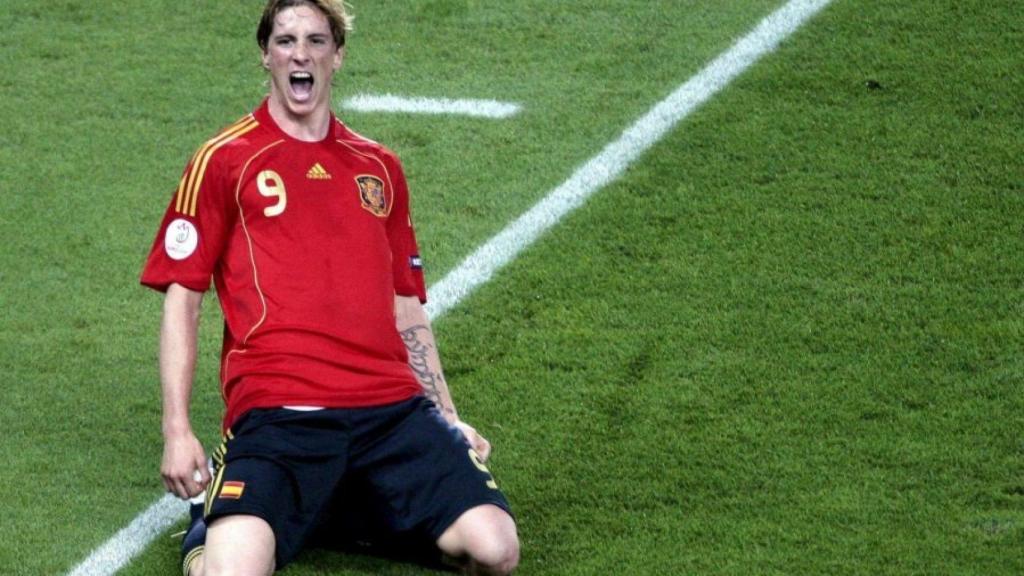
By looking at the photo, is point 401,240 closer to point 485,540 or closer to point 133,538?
point 485,540

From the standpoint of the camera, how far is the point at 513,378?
5.79 metres

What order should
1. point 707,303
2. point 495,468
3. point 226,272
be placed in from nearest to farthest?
point 226,272
point 495,468
point 707,303

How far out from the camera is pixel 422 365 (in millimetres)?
4957

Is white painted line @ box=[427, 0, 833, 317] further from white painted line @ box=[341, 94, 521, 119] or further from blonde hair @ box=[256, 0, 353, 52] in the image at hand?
blonde hair @ box=[256, 0, 353, 52]

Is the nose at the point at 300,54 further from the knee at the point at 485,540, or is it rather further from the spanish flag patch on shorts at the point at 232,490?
the knee at the point at 485,540

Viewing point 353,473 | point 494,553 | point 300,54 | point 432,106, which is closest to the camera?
point 494,553

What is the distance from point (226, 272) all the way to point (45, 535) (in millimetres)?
833

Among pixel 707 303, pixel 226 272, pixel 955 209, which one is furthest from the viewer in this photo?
pixel 955 209

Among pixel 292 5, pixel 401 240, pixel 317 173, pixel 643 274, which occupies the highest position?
pixel 292 5

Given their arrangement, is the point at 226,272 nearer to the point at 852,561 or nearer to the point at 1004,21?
the point at 852,561

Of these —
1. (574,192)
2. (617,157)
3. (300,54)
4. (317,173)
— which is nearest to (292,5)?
(300,54)

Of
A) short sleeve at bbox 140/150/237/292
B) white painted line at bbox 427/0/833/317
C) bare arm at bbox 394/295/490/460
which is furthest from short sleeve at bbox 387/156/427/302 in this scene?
white painted line at bbox 427/0/833/317

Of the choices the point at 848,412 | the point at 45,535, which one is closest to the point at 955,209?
the point at 848,412

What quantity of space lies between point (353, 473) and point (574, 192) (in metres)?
2.43
